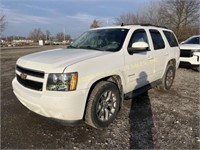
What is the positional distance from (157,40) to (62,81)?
3235 millimetres

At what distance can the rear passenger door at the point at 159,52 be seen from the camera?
481 centimetres

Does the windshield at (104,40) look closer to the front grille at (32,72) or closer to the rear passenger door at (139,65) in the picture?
the rear passenger door at (139,65)

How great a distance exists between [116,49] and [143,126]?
157cm

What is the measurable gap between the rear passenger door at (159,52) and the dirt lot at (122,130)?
3.02 ft

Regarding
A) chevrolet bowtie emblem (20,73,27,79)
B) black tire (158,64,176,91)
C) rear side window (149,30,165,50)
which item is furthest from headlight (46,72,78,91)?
black tire (158,64,176,91)

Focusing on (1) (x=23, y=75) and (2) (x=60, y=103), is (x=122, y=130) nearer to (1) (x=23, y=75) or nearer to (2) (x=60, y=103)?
(2) (x=60, y=103)

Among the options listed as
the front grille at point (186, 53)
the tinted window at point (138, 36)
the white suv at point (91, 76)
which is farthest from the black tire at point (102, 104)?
the front grille at point (186, 53)

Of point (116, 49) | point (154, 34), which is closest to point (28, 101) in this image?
point (116, 49)

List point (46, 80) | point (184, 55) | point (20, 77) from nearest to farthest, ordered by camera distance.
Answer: point (46, 80) → point (20, 77) → point (184, 55)

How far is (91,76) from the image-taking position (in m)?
3.01

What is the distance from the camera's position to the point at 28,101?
307cm

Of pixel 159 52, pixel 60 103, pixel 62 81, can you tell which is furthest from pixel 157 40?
pixel 60 103

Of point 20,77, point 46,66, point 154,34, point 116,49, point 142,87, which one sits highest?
point 154,34

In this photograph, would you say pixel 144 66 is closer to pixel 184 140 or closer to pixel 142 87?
pixel 142 87
